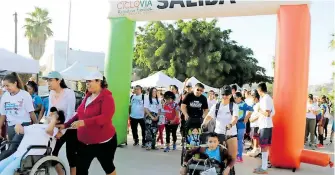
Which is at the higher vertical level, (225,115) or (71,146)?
(225,115)

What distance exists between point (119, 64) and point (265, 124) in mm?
3302

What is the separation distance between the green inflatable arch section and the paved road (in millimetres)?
826

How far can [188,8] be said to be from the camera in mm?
7301

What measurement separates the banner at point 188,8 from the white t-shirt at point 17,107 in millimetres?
3521

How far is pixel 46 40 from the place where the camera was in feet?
127

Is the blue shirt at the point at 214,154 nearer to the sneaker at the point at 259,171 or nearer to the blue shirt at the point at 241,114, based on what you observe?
the sneaker at the point at 259,171

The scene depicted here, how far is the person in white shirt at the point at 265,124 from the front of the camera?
628 centimetres

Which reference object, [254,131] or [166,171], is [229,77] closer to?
[254,131]

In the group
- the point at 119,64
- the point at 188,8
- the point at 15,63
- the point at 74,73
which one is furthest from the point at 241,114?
the point at 74,73

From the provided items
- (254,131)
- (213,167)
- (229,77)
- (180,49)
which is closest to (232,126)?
(213,167)

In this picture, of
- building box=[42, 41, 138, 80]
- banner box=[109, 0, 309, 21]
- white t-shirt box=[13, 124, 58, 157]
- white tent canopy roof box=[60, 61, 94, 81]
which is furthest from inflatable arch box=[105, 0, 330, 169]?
building box=[42, 41, 138, 80]

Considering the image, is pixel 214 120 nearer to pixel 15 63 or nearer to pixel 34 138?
pixel 34 138

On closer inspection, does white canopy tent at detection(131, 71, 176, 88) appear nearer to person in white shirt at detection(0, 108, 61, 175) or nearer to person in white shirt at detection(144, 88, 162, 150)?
person in white shirt at detection(144, 88, 162, 150)

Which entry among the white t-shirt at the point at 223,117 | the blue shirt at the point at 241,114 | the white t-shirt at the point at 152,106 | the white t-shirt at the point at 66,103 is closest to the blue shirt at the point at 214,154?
the white t-shirt at the point at 223,117
